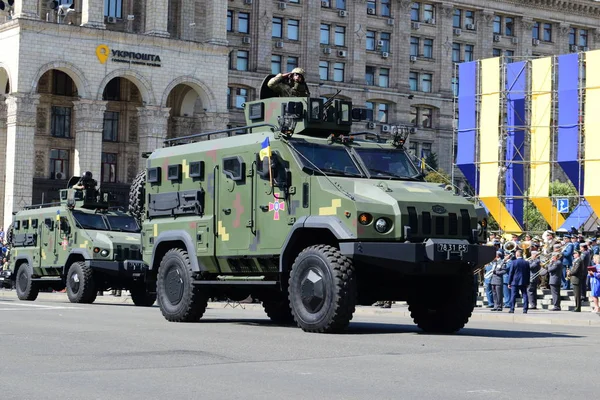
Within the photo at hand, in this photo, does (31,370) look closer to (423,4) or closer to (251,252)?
(251,252)

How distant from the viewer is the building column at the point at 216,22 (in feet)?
219

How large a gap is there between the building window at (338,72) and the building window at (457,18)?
11241 millimetres

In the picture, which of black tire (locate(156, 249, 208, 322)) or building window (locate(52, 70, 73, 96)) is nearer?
black tire (locate(156, 249, 208, 322))

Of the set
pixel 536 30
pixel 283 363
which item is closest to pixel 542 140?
pixel 283 363

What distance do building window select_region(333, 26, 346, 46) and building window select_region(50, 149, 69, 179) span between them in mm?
23624

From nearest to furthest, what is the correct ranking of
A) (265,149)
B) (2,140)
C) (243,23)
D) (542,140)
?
(265,149), (542,140), (2,140), (243,23)

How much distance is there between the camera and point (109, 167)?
71812 mm

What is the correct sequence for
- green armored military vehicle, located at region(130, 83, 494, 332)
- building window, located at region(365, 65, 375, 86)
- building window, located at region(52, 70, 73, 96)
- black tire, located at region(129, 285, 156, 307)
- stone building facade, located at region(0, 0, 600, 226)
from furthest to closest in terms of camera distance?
building window, located at region(365, 65, 375, 86) < building window, located at region(52, 70, 73, 96) < stone building facade, located at region(0, 0, 600, 226) < black tire, located at region(129, 285, 156, 307) < green armored military vehicle, located at region(130, 83, 494, 332)

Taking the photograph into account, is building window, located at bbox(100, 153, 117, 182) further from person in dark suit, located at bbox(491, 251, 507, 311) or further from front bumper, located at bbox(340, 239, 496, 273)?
front bumper, located at bbox(340, 239, 496, 273)

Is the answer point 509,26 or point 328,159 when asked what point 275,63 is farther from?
point 328,159

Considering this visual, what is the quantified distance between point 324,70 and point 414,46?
854cm

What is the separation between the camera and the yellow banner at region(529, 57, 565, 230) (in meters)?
50.9

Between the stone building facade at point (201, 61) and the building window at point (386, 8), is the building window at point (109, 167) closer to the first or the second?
the stone building facade at point (201, 61)

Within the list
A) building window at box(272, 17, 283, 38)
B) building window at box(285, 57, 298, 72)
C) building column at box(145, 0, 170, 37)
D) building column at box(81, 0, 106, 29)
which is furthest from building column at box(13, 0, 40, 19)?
building window at box(285, 57, 298, 72)
